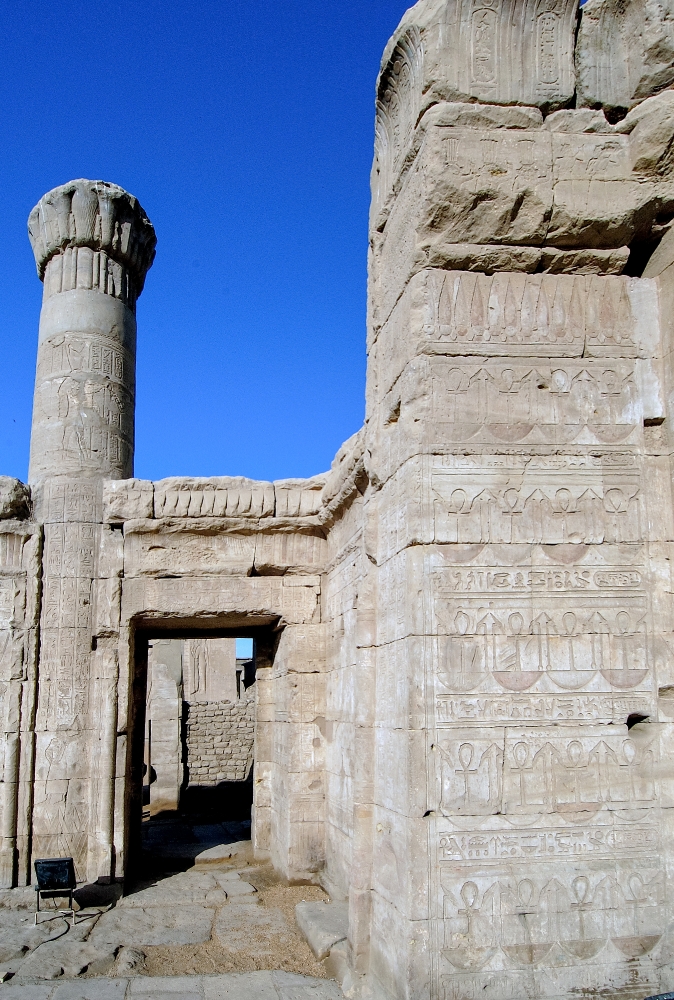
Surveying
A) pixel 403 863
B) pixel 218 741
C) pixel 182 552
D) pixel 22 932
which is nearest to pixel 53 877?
pixel 22 932

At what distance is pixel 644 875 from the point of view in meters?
3.73

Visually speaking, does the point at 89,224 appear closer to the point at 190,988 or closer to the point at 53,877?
the point at 53,877

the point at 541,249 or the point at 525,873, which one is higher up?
the point at 541,249

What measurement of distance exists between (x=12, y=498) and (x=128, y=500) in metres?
1.02

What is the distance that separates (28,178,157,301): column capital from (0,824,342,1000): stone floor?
5.57 m

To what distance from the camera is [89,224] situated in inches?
342

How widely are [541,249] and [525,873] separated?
277 centimetres

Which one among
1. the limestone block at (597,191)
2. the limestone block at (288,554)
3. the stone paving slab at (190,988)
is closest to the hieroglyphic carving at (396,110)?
the limestone block at (597,191)

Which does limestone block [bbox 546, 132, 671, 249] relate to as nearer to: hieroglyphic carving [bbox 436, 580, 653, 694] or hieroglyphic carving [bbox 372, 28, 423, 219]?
A: hieroglyphic carving [bbox 372, 28, 423, 219]

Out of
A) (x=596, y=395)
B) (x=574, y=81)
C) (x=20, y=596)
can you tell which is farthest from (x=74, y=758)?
(x=574, y=81)

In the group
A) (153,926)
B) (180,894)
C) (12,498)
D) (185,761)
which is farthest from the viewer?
(185,761)

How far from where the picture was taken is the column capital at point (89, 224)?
8680mm

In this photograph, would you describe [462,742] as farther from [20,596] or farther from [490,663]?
[20,596]

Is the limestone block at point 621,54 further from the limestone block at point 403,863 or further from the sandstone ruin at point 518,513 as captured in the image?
the limestone block at point 403,863
